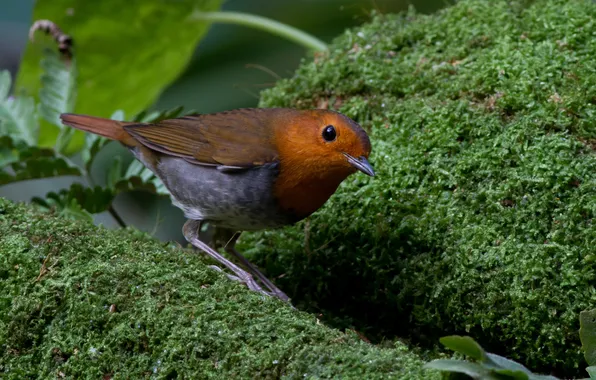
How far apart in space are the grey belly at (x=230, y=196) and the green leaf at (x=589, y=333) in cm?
148

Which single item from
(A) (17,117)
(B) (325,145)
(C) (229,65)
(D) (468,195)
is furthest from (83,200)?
(C) (229,65)

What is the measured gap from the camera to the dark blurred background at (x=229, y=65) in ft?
18.9

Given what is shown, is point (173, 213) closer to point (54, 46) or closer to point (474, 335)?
point (54, 46)

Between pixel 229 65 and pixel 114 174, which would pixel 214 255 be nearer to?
pixel 114 174

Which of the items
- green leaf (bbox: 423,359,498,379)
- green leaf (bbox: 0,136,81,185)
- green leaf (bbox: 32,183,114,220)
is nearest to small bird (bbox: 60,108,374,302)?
green leaf (bbox: 32,183,114,220)

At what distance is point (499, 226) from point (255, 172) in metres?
1.14

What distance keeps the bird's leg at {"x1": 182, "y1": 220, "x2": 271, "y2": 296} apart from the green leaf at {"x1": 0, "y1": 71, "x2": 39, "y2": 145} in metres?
1.27

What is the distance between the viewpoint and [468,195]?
323 centimetres

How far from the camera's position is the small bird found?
335cm

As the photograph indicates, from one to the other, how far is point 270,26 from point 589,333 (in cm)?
326

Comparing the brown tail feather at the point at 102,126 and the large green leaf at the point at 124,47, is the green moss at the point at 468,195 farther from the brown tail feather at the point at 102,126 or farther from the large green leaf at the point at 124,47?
the large green leaf at the point at 124,47

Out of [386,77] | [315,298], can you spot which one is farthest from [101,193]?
[386,77]

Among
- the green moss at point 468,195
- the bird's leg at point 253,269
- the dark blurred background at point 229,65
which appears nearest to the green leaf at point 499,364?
the green moss at point 468,195

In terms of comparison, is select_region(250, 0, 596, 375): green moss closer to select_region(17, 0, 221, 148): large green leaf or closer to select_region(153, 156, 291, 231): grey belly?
select_region(153, 156, 291, 231): grey belly
